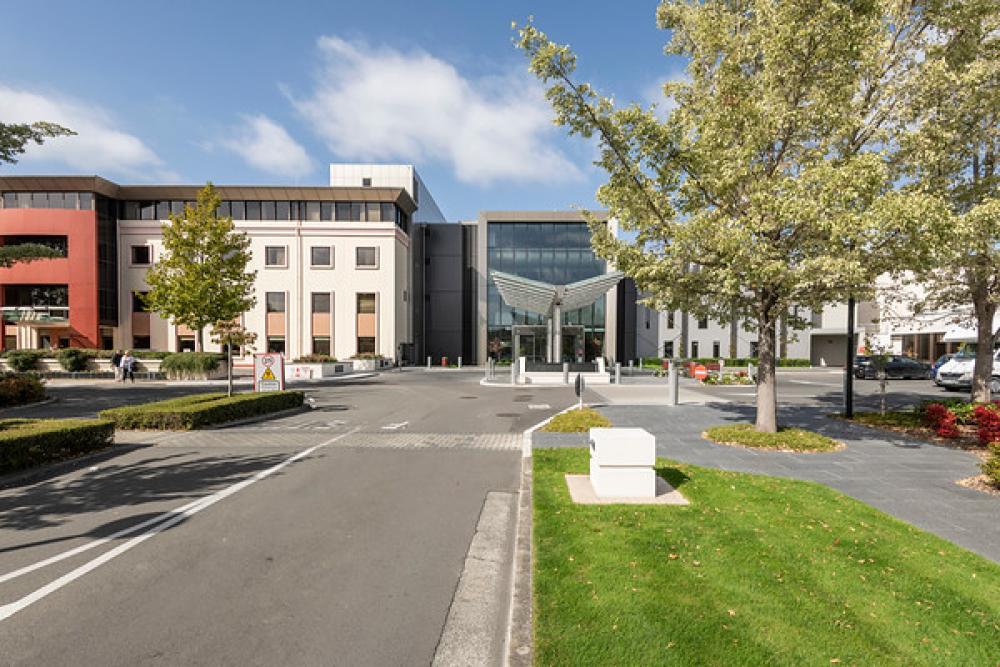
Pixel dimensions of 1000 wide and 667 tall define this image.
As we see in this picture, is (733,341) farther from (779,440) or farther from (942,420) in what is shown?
(779,440)

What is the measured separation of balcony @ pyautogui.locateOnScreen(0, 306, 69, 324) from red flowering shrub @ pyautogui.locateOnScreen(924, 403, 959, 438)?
54342 millimetres

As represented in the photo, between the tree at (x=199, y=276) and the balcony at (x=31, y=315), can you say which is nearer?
the tree at (x=199, y=276)

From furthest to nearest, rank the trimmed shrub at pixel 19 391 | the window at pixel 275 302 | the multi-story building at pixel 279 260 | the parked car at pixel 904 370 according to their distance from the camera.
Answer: the window at pixel 275 302
the multi-story building at pixel 279 260
the parked car at pixel 904 370
the trimmed shrub at pixel 19 391

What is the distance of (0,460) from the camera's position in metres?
7.88

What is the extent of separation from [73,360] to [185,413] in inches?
1047

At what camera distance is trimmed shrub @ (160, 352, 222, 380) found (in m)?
28.0

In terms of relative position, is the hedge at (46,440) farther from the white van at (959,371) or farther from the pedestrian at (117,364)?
the white van at (959,371)

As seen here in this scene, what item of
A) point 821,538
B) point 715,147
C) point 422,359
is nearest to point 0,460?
point 821,538

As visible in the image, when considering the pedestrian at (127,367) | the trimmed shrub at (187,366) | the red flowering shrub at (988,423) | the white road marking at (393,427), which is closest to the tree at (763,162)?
the red flowering shrub at (988,423)

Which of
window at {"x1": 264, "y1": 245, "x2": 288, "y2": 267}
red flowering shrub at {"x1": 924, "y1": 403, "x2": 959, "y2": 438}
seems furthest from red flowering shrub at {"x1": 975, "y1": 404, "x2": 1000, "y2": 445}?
window at {"x1": 264, "y1": 245, "x2": 288, "y2": 267}

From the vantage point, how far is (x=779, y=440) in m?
10.0

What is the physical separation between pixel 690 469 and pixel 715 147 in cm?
656

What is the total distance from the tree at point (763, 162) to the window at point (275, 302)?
37.5m

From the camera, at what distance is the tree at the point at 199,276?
87.2ft
